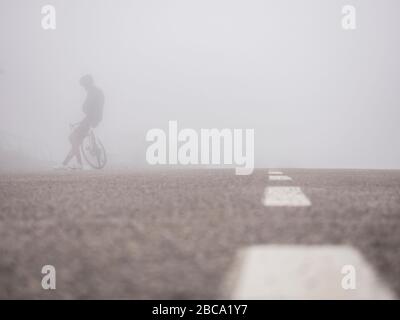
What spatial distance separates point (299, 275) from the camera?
3.63 ft

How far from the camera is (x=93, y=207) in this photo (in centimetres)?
233

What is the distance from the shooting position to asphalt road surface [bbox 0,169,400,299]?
1058 millimetres

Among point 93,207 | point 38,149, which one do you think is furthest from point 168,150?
point 93,207

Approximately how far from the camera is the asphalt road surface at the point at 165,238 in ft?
3.47

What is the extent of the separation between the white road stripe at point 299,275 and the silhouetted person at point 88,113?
10373mm

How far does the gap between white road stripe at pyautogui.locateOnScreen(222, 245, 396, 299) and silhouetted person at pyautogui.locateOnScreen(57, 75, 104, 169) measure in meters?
10.4

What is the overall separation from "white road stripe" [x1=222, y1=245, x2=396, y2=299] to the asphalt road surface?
31mm

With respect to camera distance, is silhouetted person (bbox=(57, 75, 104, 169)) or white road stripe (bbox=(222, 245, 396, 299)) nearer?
white road stripe (bbox=(222, 245, 396, 299))

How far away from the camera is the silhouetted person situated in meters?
11.5

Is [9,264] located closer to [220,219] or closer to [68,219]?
[68,219]

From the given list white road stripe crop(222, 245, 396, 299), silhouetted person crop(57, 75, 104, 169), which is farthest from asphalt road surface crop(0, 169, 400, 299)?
silhouetted person crop(57, 75, 104, 169)

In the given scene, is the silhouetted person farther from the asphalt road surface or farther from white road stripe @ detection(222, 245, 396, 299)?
white road stripe @ detection(222, 245, 396, 299)

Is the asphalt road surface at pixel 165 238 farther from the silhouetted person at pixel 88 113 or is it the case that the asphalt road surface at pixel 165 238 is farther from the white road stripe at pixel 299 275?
the silhouetted person at pixel 88 113
